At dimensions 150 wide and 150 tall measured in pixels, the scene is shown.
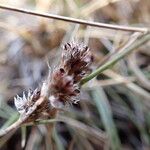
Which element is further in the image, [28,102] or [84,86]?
[84,86]

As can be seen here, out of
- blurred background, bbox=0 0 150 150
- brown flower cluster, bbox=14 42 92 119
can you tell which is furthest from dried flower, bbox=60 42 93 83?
blurred background, bbox=0 0 150 150

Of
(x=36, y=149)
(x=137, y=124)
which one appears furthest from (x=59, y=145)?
(x=137, y=124)

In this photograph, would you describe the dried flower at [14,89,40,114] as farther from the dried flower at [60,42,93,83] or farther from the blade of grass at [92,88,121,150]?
the blade of grass at [92,88,121,150]

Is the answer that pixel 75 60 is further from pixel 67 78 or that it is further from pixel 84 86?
pixel 84 86

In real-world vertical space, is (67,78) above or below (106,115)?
above

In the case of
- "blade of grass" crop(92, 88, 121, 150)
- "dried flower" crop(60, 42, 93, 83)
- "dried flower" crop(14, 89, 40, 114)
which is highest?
"dried flower" crop(60, 42, 93, 83)

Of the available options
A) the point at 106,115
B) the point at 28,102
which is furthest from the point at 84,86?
the point at 28,102

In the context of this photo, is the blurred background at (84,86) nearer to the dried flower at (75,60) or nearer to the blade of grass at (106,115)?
the blade of grass at (106,115)

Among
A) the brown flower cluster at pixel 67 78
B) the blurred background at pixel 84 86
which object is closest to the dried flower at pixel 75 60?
the brown flower cluster at pixel 67 78
